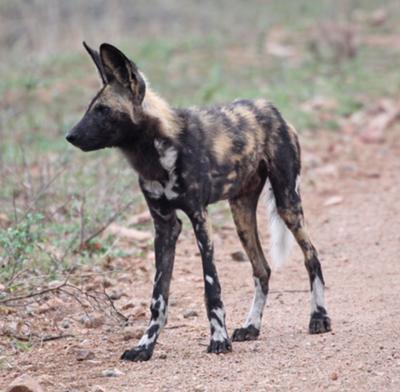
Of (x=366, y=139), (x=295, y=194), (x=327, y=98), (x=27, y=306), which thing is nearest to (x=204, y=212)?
(x=295, y=194)

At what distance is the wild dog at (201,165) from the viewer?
4.65 meters

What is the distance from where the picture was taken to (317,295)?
5.20 metres

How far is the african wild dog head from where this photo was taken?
4.61 metres

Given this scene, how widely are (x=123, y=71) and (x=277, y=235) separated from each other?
1.49 m

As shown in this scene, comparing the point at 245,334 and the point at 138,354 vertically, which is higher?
the point at 138,354

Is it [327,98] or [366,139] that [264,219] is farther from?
[327,98]

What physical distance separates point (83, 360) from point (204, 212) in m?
0.91

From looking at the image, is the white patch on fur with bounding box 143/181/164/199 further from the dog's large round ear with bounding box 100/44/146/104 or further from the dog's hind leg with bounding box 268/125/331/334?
the dog's hind leg with bounding box 268/125/331/334

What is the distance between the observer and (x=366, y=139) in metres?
10.6

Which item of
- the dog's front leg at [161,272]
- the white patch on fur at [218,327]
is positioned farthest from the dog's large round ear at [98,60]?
the white patch on fur at [218,327]

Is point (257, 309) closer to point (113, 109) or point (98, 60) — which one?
point (113, 109)

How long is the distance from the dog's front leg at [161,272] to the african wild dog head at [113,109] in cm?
48

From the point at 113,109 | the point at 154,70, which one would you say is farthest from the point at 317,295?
the point at 154,70

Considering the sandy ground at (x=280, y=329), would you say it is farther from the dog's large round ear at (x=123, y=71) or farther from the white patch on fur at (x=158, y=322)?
the dog's large round ear at (x=123, y=71)
